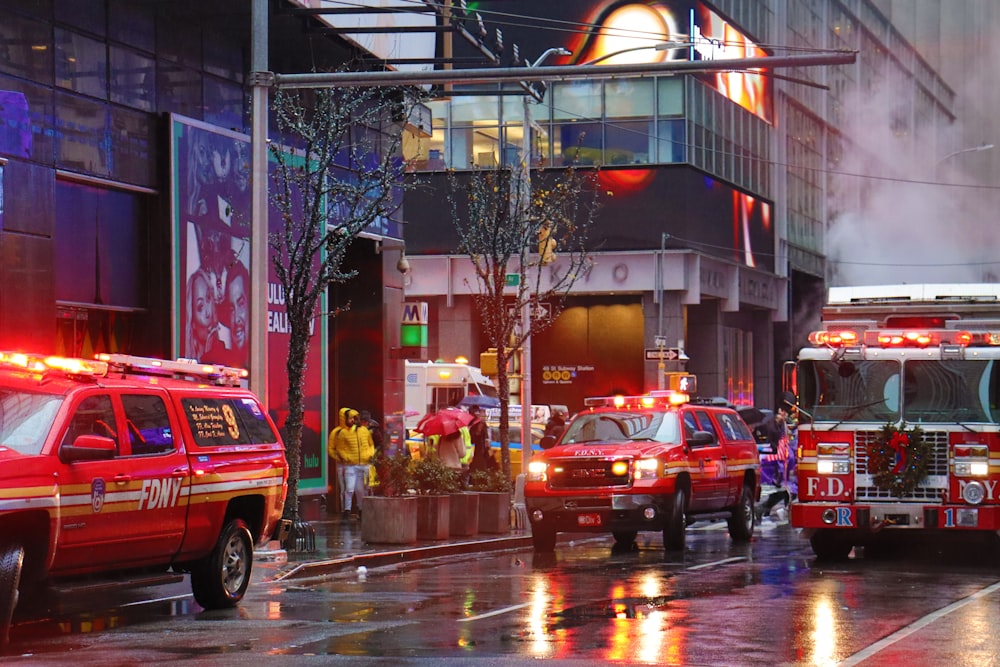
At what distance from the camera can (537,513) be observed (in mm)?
21156

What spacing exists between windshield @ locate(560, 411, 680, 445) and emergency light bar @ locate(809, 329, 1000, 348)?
122 inches

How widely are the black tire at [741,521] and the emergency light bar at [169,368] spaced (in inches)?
423

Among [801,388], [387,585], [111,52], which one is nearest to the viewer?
[387,585]

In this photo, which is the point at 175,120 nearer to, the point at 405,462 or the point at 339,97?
the point at 339,97

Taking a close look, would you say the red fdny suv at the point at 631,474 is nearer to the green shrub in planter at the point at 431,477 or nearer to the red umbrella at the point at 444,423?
the green shrub in planter at the point at 431,477

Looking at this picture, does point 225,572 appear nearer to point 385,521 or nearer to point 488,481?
point 385,521

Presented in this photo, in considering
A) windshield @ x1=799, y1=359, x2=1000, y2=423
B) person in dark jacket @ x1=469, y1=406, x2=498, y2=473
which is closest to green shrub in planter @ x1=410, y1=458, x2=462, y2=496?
person in dark jacket @ x1=469, y1=406, x2=498, y2=473

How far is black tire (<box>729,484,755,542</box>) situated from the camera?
23.4 meters

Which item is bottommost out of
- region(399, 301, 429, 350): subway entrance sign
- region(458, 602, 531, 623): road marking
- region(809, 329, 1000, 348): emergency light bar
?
region(458, 602, 531, 623): road marking

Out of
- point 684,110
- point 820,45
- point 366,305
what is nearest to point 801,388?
point 366,305

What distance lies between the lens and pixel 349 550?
19406 mm

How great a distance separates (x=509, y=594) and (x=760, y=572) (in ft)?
12.1

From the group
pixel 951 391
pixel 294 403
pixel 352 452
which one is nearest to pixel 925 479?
pixel 951 391

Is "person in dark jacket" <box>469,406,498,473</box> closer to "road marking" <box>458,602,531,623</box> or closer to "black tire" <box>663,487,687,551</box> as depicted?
"black tire" <box>663,487,687,551</box>
